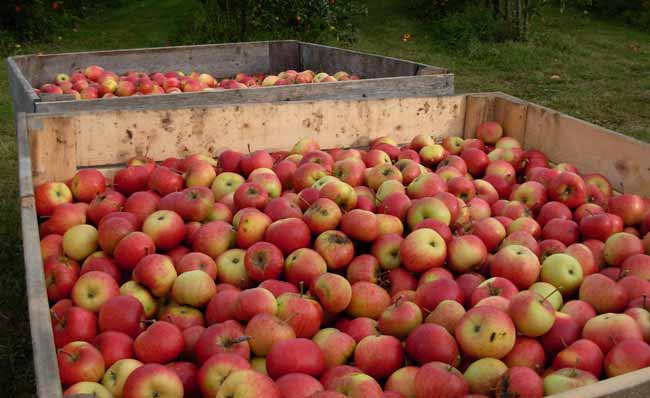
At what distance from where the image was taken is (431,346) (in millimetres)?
1958

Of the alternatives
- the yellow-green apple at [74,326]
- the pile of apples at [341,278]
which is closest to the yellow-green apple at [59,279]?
the pile of apples at [341,278]

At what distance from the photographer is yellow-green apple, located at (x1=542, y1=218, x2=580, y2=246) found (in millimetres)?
2830

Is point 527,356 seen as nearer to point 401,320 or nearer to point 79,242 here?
point 401,320

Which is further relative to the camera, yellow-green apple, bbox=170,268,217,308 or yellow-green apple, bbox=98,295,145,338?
yellow-green apple, bbox=170,268,217,308

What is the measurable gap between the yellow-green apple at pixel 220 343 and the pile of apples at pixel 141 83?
3.21m

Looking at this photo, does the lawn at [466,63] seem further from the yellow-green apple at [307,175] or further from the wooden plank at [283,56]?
the wooden plank at [283,56]

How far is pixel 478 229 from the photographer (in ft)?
9.18

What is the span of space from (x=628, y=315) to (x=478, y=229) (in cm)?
81

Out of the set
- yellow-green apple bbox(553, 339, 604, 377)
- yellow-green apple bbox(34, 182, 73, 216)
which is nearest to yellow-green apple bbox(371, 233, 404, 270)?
yellow-green apple bbox(553, 339, 604, 377)

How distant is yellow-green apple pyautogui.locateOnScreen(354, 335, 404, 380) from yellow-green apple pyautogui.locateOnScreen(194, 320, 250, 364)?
335 millimetres

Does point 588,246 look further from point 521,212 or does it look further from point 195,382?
point 195,382

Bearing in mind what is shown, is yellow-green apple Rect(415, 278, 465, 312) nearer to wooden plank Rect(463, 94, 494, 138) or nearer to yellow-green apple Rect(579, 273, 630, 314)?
yellow-green apple Rect(579, 273, 630, 314)

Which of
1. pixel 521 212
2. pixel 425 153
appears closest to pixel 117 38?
pixel 425 153

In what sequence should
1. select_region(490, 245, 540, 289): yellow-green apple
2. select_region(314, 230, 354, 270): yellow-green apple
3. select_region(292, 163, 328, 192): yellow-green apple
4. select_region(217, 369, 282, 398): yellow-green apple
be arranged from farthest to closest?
select_region(292, 163, 328, 192): yellow-green apple < select_region(314, 230, 354, 270): yellow-green apple < select_region(490, 245, 540, 289): yellow-green apple < select_region(217, 369, 282, 398): yellow-green apple
